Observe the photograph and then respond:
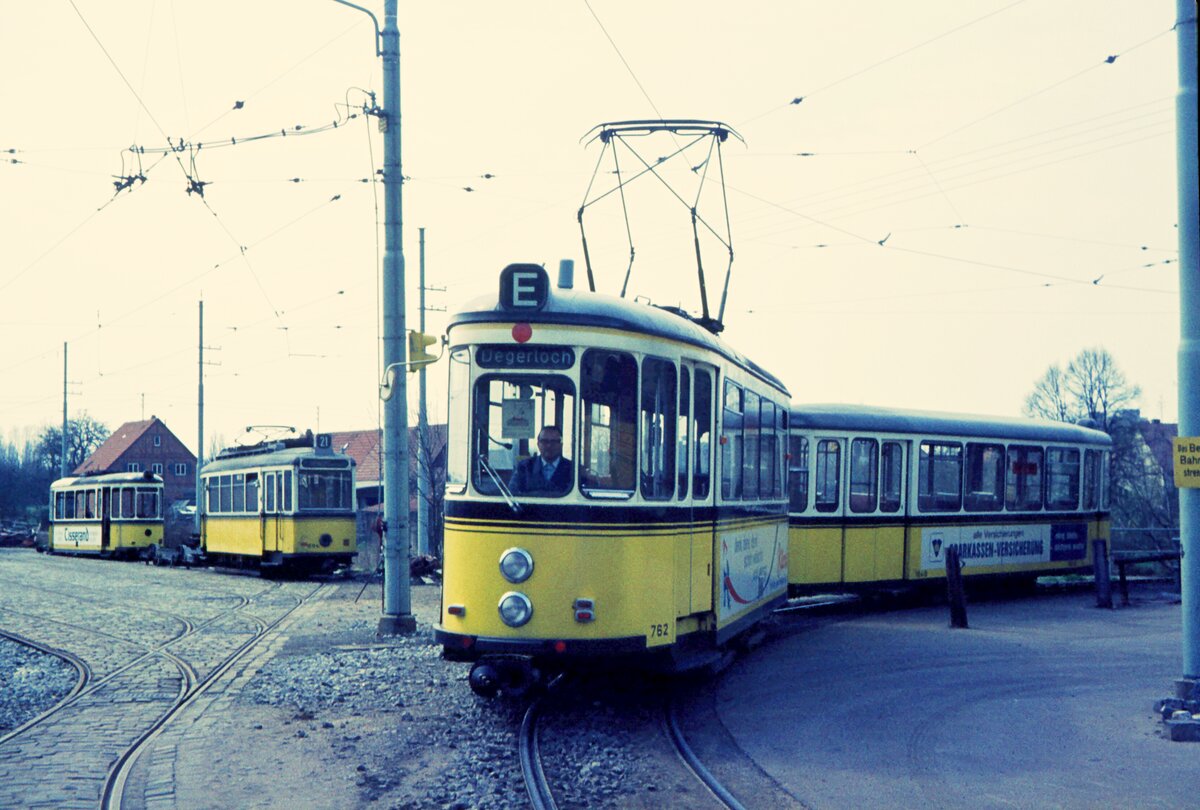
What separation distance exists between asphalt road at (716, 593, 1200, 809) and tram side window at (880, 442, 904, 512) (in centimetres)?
288

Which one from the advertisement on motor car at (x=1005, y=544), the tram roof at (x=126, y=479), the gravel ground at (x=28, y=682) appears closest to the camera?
the gravel ground at (x=28, y=682)

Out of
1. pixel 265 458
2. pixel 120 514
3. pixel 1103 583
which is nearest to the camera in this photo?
pixel 1103 583

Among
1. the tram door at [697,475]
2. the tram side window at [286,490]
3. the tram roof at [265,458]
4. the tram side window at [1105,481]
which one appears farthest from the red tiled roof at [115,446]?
the tram door at [697,475]

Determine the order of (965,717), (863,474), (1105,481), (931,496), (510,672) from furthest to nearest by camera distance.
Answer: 1. (1105,481)
2. (931,496)
3. (863,474)
4. (965,717)
5. (510,672)

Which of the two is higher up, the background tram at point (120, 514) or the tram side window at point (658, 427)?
the tram side window at point (658, 427)

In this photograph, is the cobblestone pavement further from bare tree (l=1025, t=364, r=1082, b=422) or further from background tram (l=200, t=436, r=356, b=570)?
bare tree (l=1025, t=364, r=1082, b=422)

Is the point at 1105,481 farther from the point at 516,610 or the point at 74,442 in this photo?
the point at 74,442

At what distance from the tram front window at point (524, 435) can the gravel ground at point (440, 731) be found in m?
1.64

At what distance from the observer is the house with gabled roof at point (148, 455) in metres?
87.7

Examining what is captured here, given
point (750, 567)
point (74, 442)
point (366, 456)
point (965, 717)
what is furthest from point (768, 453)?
point (74, 442)

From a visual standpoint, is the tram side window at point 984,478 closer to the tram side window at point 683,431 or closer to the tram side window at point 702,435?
the tram side window at point 702,435

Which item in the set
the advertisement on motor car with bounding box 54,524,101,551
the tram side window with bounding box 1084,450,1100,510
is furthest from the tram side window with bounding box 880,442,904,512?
the advertisement on motor car with bounding box 54,524,101,551

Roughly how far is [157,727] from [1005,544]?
14.0 meters

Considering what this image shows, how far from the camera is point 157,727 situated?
8992 mm
